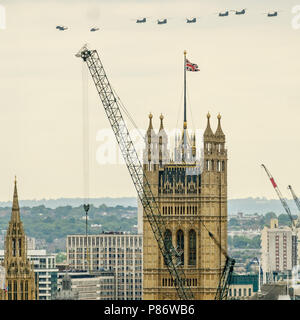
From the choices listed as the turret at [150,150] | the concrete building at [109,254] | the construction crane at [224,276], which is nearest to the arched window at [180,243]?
the construction crane at [224,276]

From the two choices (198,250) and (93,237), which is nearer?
(198,250)

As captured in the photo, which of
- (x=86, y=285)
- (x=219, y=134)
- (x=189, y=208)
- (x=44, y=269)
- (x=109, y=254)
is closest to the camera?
(x=219, y=134)

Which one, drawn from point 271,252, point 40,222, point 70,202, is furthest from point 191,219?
point 271,252

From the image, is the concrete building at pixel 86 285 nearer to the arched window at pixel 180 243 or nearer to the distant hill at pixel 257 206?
the arched window at pixel 180 243

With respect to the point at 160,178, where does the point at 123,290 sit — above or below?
below

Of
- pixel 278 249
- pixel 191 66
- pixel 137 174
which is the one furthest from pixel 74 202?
pixel 278 249

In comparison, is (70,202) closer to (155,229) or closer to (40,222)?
(155,229)

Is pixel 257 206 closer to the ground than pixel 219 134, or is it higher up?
closer to the ground

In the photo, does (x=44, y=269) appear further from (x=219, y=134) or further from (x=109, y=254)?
(x=219, y=134)
